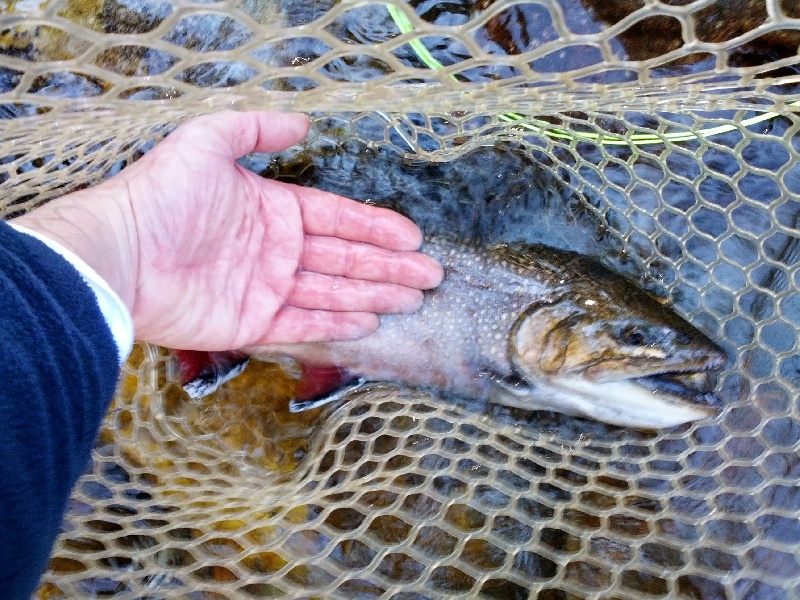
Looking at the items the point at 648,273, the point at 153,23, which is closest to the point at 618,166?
the point at 648,273

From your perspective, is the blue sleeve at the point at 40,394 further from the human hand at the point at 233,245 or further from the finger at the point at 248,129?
the finger at the point at 248,129

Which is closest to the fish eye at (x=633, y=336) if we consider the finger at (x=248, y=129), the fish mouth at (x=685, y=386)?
the fish mouth at (x=685, y=386)

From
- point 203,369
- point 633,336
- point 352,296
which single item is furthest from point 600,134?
point 203,369

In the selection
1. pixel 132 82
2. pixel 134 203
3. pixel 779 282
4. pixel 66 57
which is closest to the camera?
pixel 132 82

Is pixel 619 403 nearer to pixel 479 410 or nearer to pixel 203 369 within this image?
pixel 479 410

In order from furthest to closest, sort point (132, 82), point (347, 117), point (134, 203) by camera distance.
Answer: point (347, 117) < point (134, 203) < point (132, 82)

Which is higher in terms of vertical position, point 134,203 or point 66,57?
point 66,57

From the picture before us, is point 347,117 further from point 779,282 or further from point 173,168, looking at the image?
point 779,282
